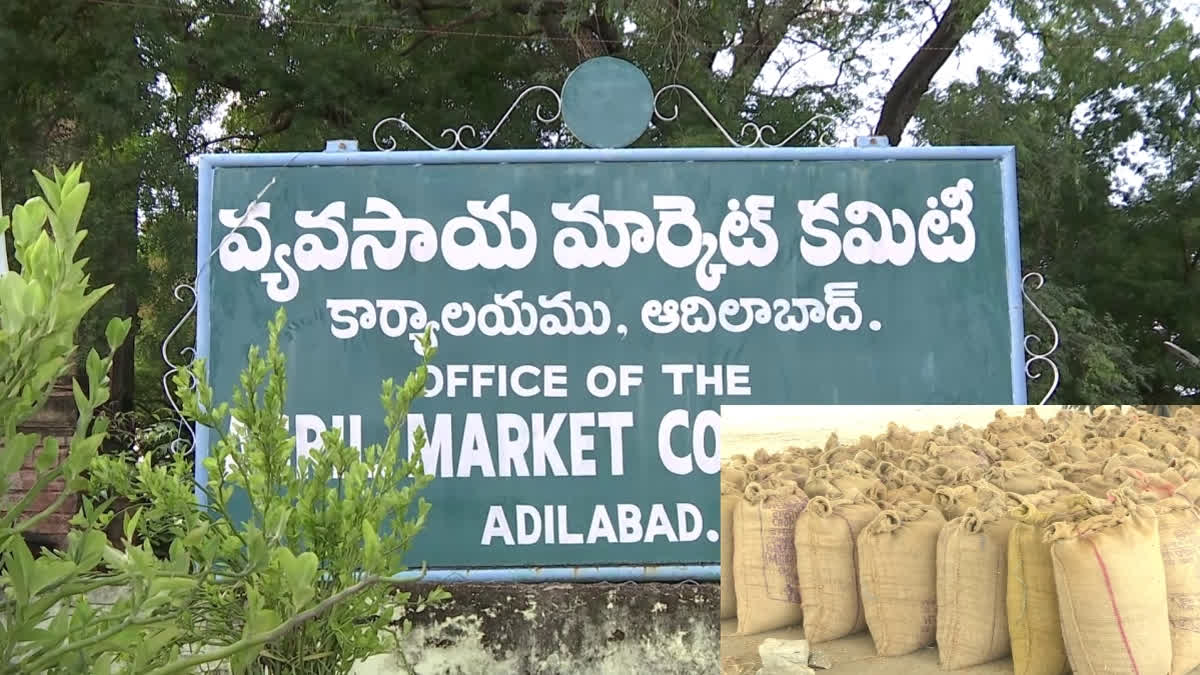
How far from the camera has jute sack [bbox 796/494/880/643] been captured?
92.5 inches

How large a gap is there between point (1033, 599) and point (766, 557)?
2.06 ft

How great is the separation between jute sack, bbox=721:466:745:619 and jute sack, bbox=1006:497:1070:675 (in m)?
0.66

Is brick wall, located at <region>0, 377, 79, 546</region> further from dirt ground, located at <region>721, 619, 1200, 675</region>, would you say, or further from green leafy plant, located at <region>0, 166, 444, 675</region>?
dirt ground, located at <region>721, 619, 1200, 675</region>

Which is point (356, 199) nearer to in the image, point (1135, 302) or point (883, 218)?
point (883, 218)

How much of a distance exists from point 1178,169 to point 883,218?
335 inches

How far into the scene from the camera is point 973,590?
7.27ft

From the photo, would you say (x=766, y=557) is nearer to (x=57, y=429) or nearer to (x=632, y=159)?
(x=632, y=159)

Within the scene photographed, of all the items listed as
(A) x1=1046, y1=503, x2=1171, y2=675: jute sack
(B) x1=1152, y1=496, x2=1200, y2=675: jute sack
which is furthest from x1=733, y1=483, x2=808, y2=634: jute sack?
(B) x1=1152, y1=496, x2=1200, y2=675: jute sack

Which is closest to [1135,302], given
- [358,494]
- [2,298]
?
[358,494]

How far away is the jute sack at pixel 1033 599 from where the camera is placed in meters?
2.13

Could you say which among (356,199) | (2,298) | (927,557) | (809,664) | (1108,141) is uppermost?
(1108,141)

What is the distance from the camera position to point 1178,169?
32.9ft

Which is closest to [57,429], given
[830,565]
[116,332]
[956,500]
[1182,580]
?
[116,332]

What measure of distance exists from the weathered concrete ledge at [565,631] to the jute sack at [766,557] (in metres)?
0.82
